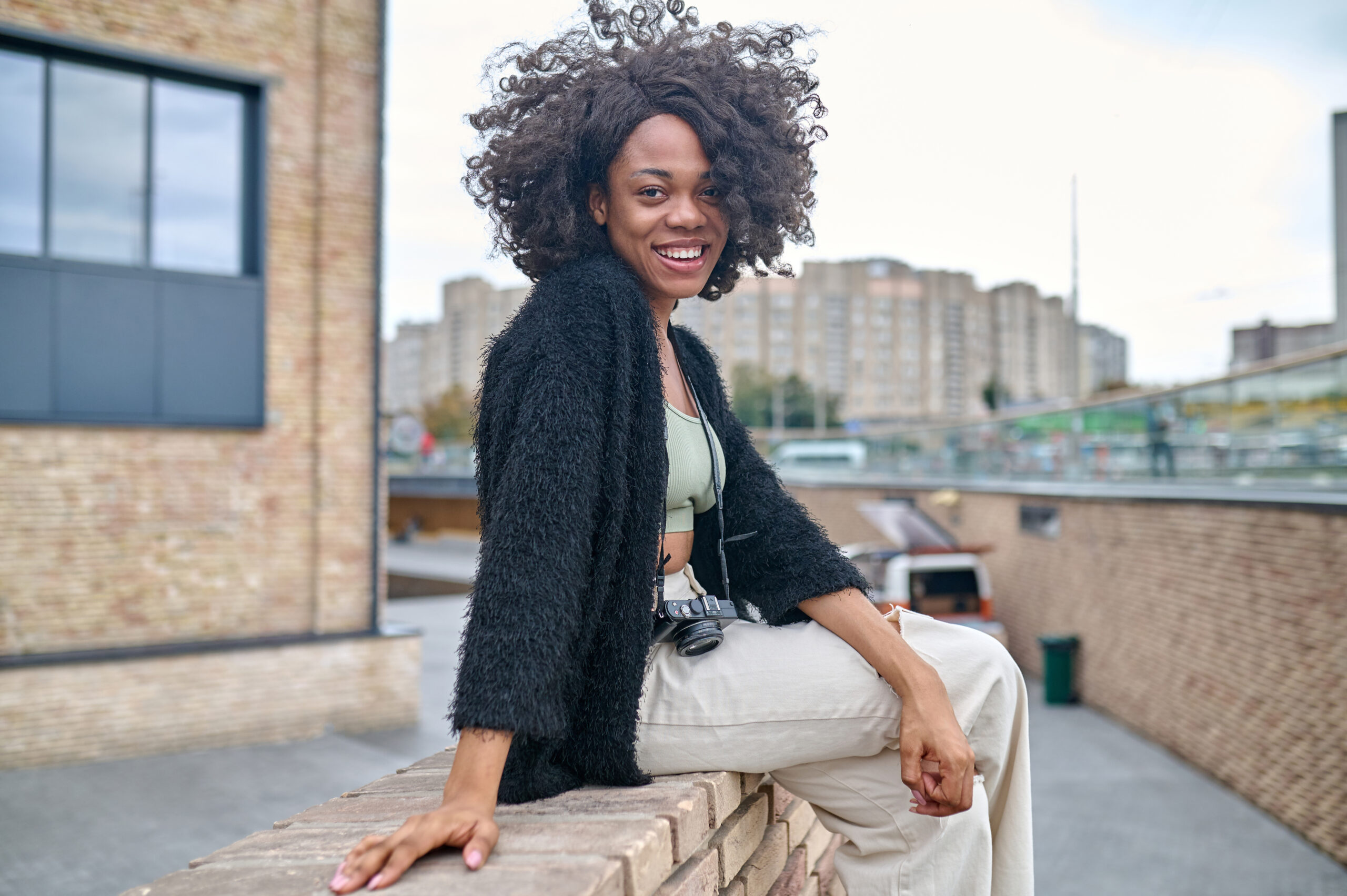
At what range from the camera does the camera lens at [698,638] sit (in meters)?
1.82

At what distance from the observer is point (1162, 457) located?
1130cm

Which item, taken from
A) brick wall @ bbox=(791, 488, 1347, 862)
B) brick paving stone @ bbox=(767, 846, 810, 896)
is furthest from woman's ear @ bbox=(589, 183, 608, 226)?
brick wall @ bbox=(791, 488, 1347, 862)

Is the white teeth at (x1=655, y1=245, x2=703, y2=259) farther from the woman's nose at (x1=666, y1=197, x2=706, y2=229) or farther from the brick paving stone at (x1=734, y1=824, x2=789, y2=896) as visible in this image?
the brick paving stone at (x1=734, y1=824, x2=789, y2=896)

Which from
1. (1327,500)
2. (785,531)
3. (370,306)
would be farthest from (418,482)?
(785,531)

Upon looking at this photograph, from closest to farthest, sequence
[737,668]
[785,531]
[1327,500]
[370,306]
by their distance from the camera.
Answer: [737,668] → [785,531] → [1327,500] → [370,306]

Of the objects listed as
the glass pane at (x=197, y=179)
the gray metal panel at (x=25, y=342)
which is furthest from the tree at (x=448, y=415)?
the gray metal panel at (x=25, y=342)

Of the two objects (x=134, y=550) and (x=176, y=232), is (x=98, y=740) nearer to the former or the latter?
(x=134, y=550)

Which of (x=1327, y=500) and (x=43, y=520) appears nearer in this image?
(x=1327, y=500)

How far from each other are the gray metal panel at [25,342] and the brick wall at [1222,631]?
6.72 metres

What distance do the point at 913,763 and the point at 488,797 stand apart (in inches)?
28.4

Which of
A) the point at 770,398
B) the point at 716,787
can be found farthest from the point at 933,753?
the point at 770,398

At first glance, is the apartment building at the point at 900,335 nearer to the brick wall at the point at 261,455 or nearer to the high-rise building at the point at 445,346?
the high-rise building at the point at 445,346

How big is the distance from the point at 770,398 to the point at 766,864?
7605 centimetres

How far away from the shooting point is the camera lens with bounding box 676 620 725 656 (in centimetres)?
182
